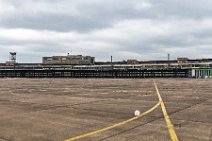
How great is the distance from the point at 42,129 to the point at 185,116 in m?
6.20

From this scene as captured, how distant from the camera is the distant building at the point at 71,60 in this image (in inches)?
6900

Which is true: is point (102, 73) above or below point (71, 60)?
below

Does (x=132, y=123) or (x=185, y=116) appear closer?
(x=132, y=123)

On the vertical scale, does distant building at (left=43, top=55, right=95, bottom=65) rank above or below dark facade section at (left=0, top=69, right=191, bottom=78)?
above

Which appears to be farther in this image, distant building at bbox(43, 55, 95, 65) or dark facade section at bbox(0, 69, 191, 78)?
distant building at bbox(43, 55, 95, 65)

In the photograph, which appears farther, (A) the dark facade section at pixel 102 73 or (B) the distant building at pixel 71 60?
(B) the distant building at pixel 71 60

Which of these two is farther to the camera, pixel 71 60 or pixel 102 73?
pixel 71 60

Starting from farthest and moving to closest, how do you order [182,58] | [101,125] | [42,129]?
[182,58], [101,125], [42,129]

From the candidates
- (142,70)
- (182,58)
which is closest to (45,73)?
(142,70)

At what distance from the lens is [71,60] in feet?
585

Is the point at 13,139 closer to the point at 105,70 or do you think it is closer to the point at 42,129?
the point at 42,129

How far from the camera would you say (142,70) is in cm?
12062

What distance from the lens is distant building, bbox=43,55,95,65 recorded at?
17525 cm

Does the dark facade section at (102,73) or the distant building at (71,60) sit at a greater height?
the distant building at (71,60)
